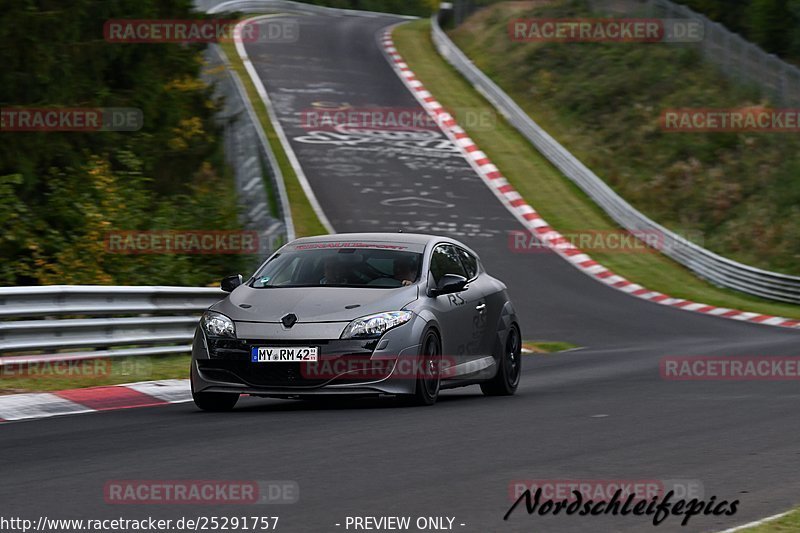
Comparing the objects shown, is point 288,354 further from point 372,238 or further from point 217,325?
point 372,238

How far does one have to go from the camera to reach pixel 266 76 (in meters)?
47.7

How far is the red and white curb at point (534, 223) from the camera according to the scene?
91.0ft

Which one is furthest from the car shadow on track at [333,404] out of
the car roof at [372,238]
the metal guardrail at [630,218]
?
the metal guardrail at [630,218]

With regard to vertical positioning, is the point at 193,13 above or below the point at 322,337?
above

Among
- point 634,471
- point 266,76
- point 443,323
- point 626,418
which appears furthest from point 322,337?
point 266,76

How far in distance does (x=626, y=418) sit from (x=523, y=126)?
108 ft

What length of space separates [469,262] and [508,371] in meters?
1.10

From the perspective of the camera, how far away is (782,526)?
6.33 metres

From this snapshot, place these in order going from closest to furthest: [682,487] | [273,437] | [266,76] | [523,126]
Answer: [682,487] < [273,437] < [523,126] < [266,76]

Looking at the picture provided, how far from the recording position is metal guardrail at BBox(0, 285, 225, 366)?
1355cm

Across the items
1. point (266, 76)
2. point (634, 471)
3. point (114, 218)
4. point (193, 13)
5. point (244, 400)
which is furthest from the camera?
point (266, 76)

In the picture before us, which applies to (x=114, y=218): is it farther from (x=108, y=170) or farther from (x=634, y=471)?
(x=634, y=471)

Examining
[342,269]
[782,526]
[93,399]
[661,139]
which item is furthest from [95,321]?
[661,139]

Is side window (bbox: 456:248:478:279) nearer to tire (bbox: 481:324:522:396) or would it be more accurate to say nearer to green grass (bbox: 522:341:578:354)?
tire (bbox: 481:324:522:396)
